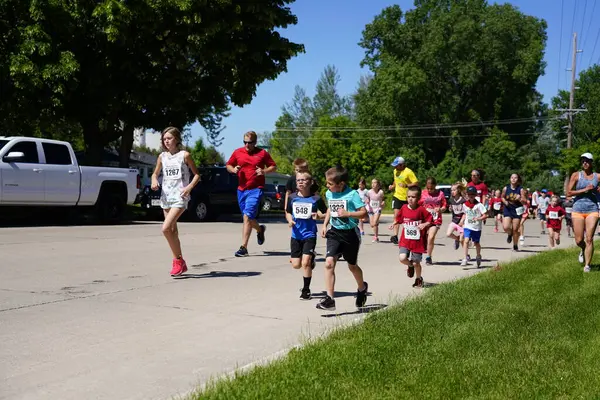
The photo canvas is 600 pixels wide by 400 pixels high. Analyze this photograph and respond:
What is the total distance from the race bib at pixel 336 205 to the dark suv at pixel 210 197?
17.7 metres

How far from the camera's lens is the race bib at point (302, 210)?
331 inches

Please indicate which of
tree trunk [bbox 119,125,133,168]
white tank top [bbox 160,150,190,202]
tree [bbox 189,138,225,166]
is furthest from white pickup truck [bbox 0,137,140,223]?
tree [bbox 189,138,225,166]

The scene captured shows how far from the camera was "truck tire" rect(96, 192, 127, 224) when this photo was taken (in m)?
20.4

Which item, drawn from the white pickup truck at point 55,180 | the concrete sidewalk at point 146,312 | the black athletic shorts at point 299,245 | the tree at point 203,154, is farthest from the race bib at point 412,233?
the tree at point 203,154

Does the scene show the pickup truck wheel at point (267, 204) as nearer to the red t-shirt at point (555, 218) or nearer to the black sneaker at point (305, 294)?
the red t-shirt at point (555, 218)

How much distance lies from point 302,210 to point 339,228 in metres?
0.97

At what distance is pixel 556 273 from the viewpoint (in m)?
10.9

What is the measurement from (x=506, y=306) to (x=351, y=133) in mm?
74554

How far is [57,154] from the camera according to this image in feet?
62.0

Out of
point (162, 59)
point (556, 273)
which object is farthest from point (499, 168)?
point (556, 273)

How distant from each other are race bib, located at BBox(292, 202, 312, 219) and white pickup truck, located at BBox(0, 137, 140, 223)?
10639 mm

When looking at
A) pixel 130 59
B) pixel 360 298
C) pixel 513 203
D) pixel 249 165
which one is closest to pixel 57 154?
pixel 130 59

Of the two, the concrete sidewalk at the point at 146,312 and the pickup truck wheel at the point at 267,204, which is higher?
the concrete sidewalk at the point at 146,312

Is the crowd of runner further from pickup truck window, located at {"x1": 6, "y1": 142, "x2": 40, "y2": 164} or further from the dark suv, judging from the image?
the dark suv
